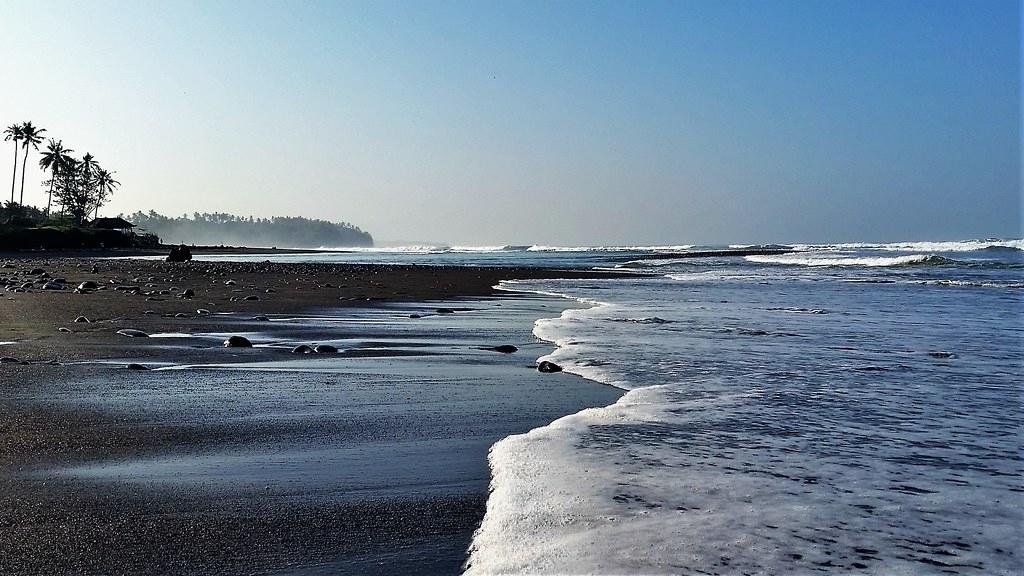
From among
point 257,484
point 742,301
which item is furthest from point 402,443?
point 742,301

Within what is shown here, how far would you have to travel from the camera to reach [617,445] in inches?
189

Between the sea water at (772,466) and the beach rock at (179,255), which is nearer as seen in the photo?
the sea water at (772,466)

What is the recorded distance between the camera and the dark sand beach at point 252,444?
3121mm

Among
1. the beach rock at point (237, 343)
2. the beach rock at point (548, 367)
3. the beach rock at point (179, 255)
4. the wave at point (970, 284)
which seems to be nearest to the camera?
the beach rock at point (548, 367)

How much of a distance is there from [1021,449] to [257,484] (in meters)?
4.16

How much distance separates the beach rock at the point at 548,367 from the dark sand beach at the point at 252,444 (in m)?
0.08

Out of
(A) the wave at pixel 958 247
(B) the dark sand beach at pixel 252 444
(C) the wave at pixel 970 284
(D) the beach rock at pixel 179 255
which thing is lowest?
(B) the dark sand beach at pixel 252 444

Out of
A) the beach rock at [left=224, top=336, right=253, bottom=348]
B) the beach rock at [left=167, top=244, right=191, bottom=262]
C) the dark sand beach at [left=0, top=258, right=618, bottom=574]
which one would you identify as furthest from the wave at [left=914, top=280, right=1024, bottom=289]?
the beach rock at [left=167, top=244, right=191, bottom=262]

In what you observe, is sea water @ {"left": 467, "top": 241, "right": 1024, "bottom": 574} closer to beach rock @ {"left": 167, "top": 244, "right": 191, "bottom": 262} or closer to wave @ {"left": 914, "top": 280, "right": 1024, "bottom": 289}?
wave @ {"left": 914, "top": 280, "right": 1024, "bottom": 289}

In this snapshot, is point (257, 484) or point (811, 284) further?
point (811, 284)

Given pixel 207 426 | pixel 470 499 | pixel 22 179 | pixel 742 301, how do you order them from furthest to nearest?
pixel 22 179 < pixel 742 301 < pixel 207 426 < pixel 470 499

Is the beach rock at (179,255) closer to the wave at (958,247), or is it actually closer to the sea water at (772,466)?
the sea water at (772,466)

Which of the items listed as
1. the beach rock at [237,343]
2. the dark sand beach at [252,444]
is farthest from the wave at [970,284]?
the beach rock at [237,343]

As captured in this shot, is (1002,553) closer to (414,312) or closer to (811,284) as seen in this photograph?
(414,312)
